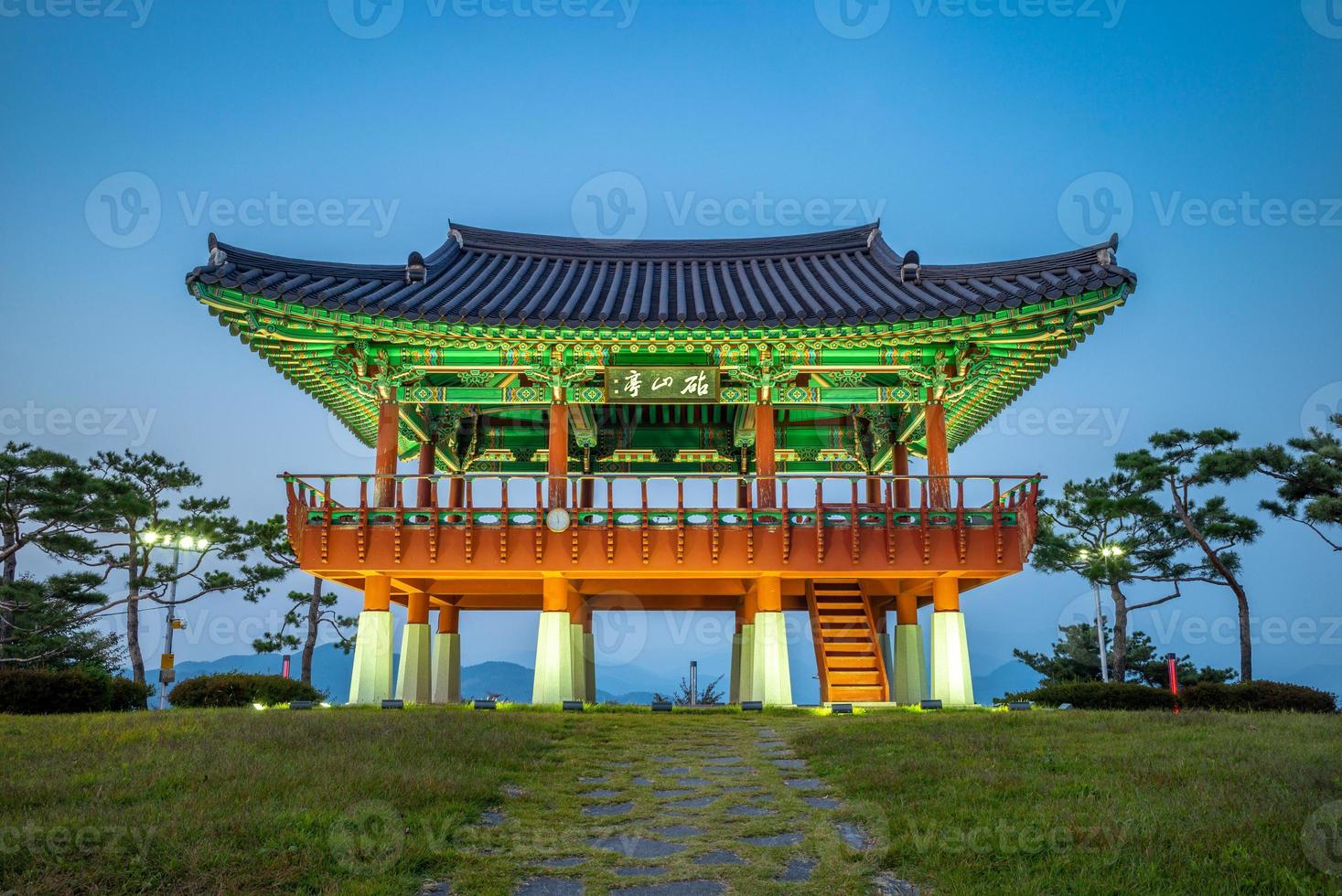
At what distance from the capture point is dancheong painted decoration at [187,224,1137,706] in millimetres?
18375

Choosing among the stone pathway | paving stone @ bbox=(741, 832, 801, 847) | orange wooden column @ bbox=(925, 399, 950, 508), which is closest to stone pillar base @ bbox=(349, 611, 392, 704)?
the stone pathway

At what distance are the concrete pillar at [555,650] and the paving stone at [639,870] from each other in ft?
35.7

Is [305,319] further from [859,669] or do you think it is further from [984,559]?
[984,559]

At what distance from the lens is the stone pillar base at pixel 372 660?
1823 centimetres

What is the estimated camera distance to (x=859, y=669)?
18141mm

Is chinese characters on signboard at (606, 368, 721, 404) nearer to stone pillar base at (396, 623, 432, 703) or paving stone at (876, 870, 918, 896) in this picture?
stone pillar base at (396, 623, 432, 703)

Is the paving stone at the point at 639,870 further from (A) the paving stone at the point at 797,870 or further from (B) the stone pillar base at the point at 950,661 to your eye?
(B) the stone pillar base at the point at 950,661

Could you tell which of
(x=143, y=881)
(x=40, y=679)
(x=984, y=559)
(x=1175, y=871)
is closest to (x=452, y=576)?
(x=40, y=679)

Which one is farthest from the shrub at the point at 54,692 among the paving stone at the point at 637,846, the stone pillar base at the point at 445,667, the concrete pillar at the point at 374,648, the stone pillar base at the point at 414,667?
the paving stone at the point at 637,846

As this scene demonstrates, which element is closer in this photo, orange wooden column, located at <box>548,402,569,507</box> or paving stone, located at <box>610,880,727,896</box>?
paving stone, located at <box>610,880,727,896</box>

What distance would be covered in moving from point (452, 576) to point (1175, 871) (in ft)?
49.8

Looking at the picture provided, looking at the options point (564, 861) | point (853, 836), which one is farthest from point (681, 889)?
point (853, 836)

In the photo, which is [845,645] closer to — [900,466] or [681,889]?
[900,466]

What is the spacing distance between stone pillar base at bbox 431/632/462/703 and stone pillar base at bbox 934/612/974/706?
35.1 ft
